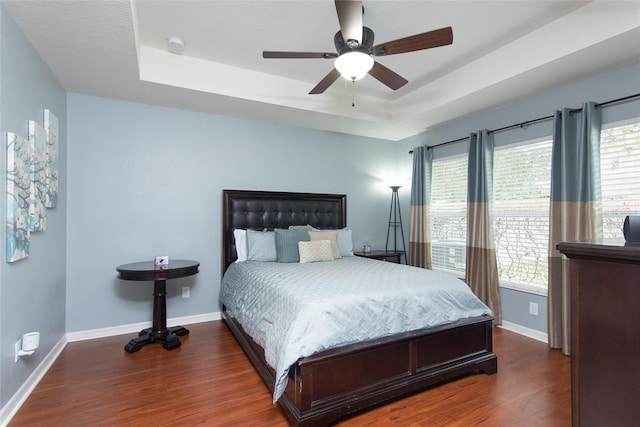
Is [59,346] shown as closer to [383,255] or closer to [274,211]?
→ [274,211]

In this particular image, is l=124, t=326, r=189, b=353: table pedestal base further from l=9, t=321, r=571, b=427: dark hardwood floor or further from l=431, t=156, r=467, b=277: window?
l=431, t=156, r=467, b=277: window

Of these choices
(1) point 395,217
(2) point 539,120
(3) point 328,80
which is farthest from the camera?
(1) point 395,217

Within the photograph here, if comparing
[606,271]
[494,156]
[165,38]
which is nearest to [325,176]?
[494,156]

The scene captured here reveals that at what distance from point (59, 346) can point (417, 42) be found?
12.7 ft

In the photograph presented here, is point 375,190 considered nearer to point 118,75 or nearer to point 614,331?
point 118,75

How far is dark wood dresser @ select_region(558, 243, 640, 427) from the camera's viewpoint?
0.99 meters

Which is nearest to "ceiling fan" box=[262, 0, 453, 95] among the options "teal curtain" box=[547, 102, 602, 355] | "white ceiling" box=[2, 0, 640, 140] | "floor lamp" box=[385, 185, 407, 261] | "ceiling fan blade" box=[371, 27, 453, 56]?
"ceiling fan blade" box=[371, 27, 453, 56]

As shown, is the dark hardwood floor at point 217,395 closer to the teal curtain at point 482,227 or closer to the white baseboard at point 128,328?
the white baseboard at point 128,328

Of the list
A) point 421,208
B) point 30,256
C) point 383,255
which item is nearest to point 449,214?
point 421,208

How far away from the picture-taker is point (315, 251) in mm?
3420

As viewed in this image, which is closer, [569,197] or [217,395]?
[217,395]

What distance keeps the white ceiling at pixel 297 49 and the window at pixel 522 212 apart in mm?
648

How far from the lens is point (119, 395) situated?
214 centimetres

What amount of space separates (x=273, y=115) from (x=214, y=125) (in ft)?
2.35
